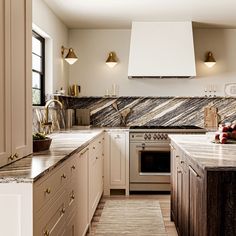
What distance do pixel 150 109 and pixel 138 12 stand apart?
1643 mm

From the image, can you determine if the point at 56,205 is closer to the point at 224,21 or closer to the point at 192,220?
the point at 192,220

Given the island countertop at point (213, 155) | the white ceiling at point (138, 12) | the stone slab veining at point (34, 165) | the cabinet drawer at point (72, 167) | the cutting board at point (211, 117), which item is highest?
the white ceiling at point (138, 12)

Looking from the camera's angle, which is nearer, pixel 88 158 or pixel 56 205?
pixel 56 205

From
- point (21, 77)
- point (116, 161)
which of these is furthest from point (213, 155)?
point (116, 161)

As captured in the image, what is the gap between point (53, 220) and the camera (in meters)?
2.26

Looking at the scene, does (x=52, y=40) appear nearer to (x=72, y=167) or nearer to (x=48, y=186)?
(x=72, y=167)

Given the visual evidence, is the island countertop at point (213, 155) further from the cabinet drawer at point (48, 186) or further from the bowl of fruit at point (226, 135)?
the cabinet drawer at point (48, 186)

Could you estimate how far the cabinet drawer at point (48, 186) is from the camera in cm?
190

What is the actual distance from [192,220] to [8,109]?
1410 millimetres

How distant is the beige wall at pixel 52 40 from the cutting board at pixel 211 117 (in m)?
2.20

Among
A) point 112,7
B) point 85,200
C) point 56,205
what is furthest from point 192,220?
point 112,7

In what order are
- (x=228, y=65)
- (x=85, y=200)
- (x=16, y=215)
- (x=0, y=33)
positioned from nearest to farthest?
(x=16, y=215)
(x=0, y=33)
(x=85, y=200)
(x=228, y=65)

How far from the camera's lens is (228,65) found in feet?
20.8

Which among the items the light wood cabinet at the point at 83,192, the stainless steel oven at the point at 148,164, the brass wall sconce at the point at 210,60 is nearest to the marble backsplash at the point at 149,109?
the brass wall sconce at the point at 210,60
